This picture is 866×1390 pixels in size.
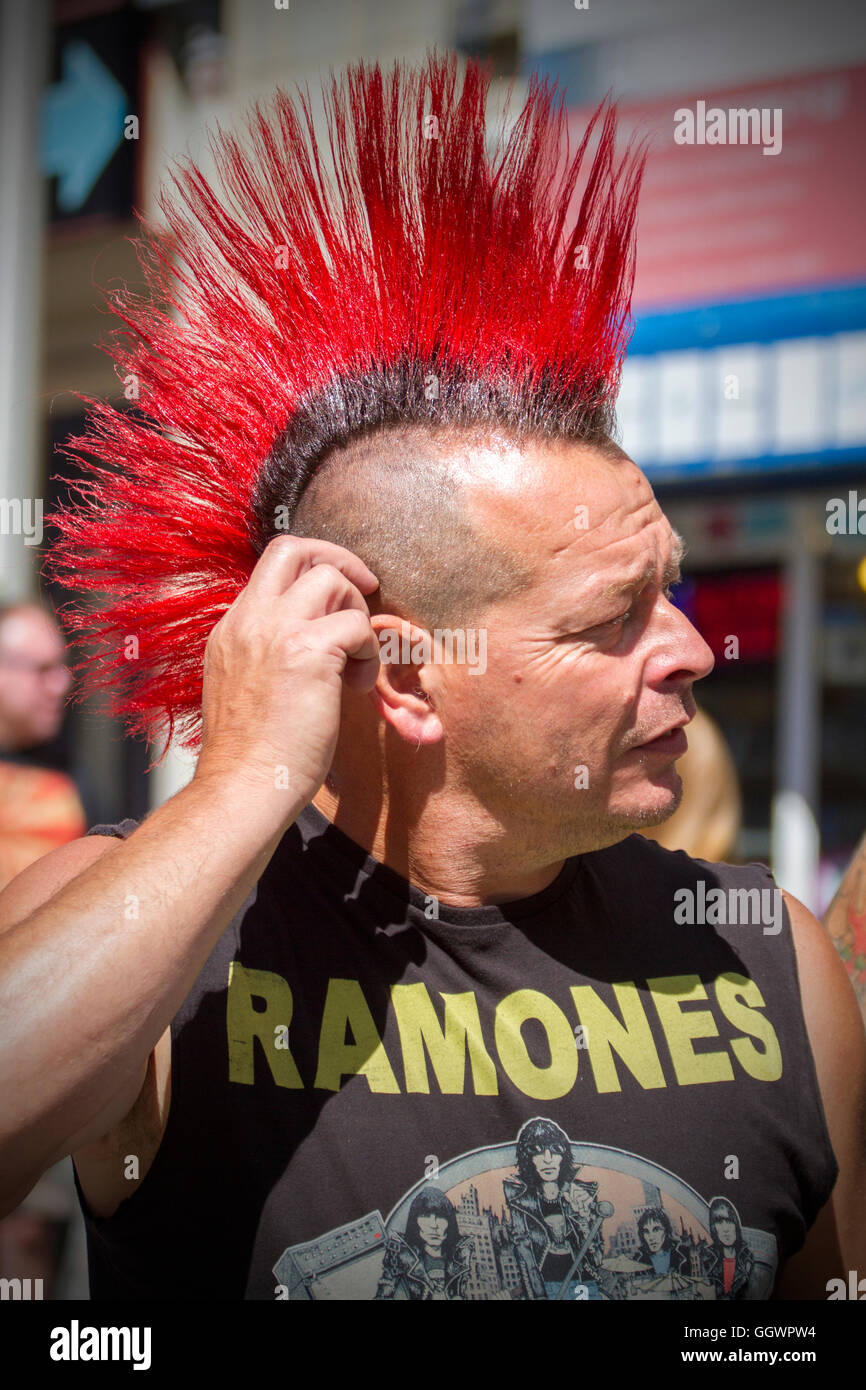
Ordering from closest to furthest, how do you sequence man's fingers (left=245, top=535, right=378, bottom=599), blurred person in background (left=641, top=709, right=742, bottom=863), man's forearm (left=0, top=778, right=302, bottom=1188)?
man's forearm (left=0, top=778, right=302, bottom=1188) < man's fingers (left=245, top=535, right=378, bottom=599) < blurred person in background (left=641, top=709, right=742, bottom=863)

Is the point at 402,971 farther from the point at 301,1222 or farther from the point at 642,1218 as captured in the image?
the point at 642,1218

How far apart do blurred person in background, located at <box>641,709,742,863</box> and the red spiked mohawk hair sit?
2.27m

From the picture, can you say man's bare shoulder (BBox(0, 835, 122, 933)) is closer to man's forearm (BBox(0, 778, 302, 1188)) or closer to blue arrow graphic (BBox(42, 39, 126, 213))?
man's forearm (BBox(0, 778, 302, 1188))

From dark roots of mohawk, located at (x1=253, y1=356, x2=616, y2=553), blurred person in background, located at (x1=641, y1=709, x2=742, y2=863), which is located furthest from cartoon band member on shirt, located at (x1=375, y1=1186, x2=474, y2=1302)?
blurred person in background, located at (x1=641, y1=709, x2=742, y2=863)

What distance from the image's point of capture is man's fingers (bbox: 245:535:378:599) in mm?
1498

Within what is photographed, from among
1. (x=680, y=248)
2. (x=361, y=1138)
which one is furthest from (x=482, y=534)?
(x=680, y=248)

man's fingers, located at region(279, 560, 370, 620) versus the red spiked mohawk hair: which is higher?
the red spiked mohawk hair

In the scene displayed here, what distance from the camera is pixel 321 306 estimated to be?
1.71 meters

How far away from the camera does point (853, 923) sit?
186 centimetres

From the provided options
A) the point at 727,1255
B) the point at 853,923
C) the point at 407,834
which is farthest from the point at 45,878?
the point at 853,923

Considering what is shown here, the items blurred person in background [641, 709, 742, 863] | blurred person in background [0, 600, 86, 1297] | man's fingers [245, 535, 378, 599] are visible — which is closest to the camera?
man's fingers [245, 535, 378, 599]

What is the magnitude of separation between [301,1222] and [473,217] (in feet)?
4.87

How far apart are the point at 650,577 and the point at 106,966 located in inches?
36.7

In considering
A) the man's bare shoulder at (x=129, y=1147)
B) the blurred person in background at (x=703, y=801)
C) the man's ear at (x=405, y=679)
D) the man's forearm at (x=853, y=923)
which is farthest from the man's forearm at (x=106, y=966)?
the blurred person in background at (x=703, y=801)
